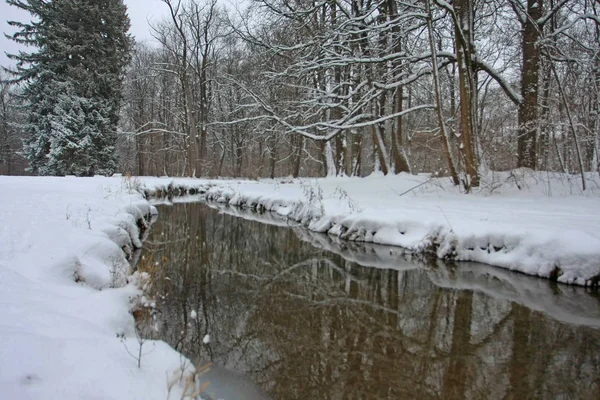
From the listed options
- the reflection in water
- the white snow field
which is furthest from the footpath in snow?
the reflection in water

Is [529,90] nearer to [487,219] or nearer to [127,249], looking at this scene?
[487,219]

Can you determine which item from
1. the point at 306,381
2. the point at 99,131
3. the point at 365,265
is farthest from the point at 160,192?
the point at 306,381

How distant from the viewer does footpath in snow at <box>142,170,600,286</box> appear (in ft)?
17.4

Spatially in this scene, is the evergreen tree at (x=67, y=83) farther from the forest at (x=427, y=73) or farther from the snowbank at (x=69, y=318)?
the snowbank at (x=69, y=318)

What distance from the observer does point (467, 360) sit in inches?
134

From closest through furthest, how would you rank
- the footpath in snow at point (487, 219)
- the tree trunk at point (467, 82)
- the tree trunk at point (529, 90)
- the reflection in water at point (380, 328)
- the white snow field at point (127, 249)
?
the white snow field at point (127, 249)
the reflection in water at point (380, 328)
the footpath in snow at point (487, 219)
the tree trunk at point (467, 82)
the tree trunk at point (529, 90)

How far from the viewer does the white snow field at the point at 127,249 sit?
1.88 meters

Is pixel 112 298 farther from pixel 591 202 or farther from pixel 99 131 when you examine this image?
pixel 99 131

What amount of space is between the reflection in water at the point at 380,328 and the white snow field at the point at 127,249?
1.63 feet

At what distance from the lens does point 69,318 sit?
2451 millimetres

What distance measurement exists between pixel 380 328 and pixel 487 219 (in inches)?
152

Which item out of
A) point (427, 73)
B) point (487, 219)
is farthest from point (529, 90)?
point (487, 219)

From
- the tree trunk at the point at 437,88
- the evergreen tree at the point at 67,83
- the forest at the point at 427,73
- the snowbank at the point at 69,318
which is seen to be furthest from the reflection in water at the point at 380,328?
the evergreen tree at the point at 67,83

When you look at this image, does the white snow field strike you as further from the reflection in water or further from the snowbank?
the reflection in water
